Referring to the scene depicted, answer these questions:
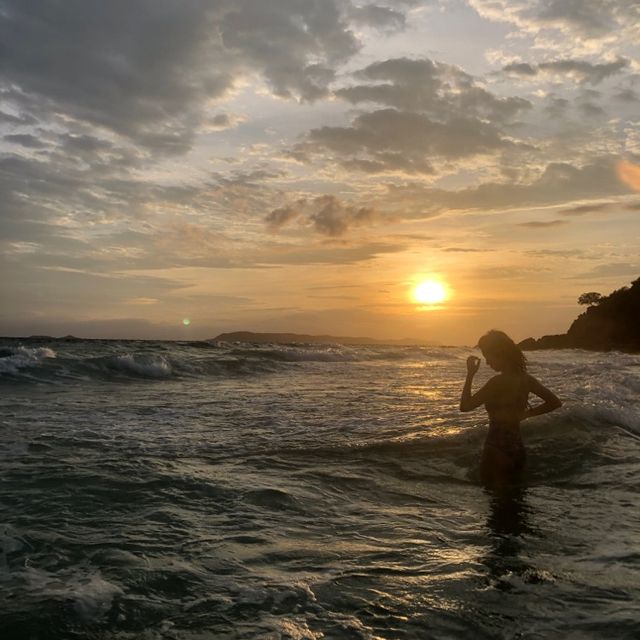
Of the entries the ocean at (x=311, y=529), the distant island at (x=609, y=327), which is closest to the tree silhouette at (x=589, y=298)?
the distant island at (x=609, y=327)

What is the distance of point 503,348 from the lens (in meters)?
7.24

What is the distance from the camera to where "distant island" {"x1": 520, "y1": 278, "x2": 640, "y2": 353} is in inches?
2911

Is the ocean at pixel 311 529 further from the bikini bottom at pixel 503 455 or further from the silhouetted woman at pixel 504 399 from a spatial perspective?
the silhouetted woman at pixel 504 399

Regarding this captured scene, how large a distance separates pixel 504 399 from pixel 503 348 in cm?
65

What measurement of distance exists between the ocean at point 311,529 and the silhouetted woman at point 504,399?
0.35 meters

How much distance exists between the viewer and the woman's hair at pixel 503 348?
722 centimetres

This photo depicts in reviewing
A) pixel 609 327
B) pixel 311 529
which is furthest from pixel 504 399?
pixel 609 327

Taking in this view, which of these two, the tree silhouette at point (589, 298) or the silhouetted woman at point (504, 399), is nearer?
the silhouetted woman at point (504, 399)

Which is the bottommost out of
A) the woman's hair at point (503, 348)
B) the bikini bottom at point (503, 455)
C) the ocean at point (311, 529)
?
the ocean at point (311, 529)

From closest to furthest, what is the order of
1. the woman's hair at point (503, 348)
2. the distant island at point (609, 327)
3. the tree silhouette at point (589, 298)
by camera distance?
the woman's hair at point (503, 348), the distant island at point (609, 327), the tree silhouette at point (589, 298)

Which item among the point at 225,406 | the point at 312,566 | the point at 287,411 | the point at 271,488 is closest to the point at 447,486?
the point at 271,488

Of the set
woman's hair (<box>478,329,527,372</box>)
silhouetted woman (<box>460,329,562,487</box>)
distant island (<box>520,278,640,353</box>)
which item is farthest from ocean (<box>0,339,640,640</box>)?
distant island (<box>520,278,640,353</box>)

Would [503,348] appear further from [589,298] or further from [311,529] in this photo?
[589,298]

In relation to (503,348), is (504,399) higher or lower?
lower
